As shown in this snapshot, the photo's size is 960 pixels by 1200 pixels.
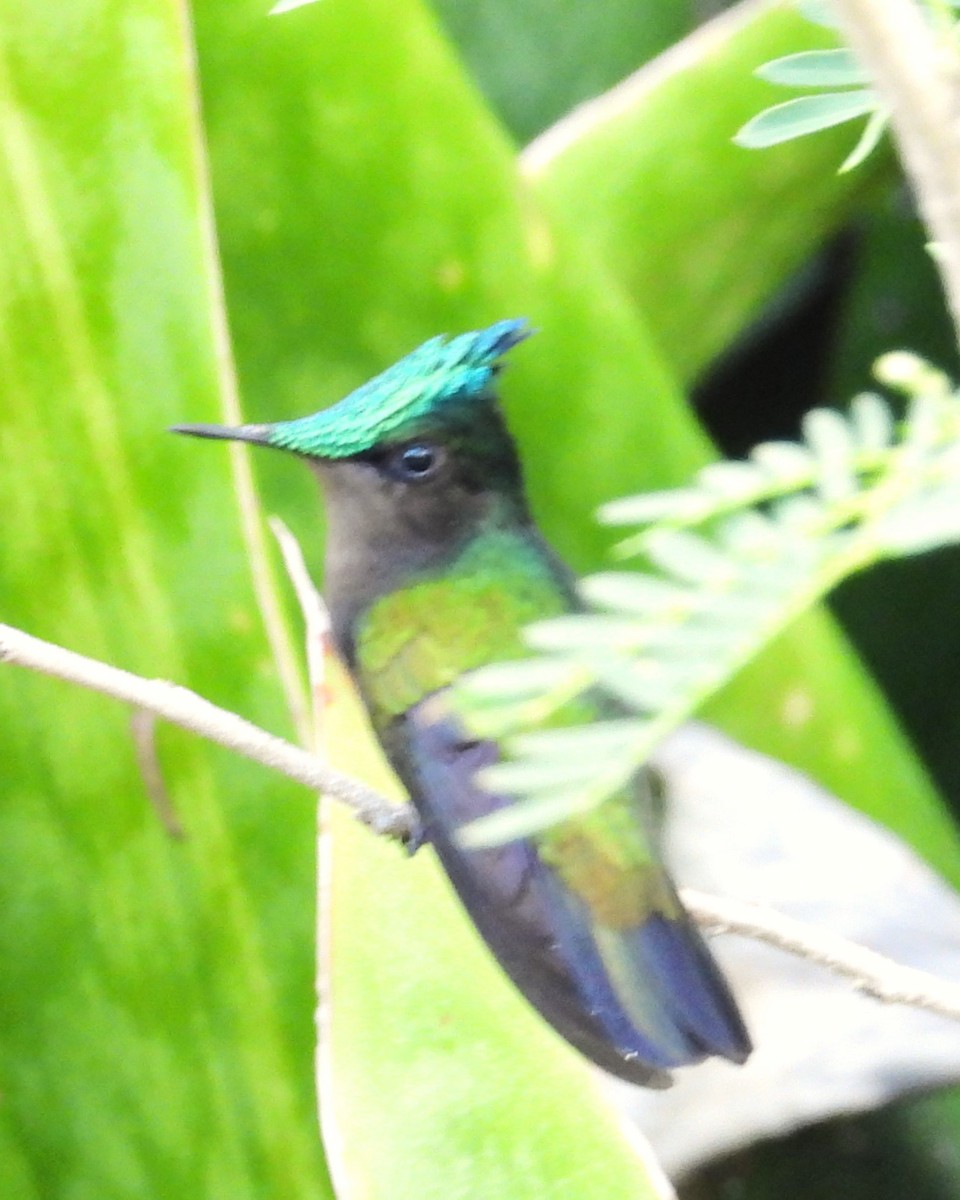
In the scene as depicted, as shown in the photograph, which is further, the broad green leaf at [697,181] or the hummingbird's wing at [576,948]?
the broad green leaf at [697,181]

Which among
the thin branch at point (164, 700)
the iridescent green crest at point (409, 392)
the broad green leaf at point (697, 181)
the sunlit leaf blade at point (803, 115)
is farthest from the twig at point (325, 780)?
the broad green leaf at point (697, 181)

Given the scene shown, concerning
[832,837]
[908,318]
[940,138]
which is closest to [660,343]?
[908,318]

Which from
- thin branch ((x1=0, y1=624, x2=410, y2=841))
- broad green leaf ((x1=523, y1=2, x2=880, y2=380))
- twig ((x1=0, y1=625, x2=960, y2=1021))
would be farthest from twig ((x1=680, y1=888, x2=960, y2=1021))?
broad green leaf ((x1=523, y1=2, x2=880, y2=380))

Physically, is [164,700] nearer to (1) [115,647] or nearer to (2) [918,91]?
(1) [115,647]

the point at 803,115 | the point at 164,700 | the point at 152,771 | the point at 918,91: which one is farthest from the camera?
the point at 152,771

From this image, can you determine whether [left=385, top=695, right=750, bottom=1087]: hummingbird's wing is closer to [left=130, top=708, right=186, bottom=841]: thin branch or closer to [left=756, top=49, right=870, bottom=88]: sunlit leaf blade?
[left=130, top=708, right=186, bottom=841]: thin branch

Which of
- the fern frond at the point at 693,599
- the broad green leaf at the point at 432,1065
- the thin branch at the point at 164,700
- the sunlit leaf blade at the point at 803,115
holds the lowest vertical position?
the broad green leaf at the point at 432,1065

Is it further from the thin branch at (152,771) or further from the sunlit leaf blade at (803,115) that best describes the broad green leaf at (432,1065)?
the sunlit leaf blade at (803,115)

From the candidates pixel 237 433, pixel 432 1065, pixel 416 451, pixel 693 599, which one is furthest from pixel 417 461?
pixel 693 599
